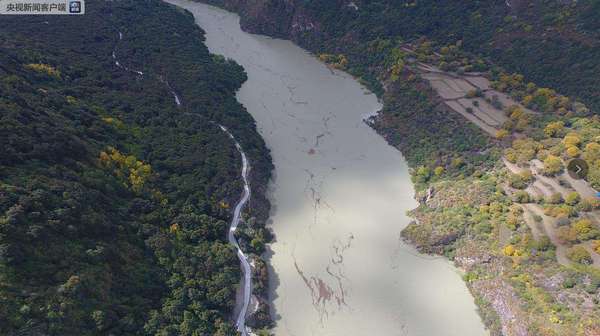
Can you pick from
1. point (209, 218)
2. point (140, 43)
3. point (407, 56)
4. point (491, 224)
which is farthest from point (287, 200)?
point (140, 43)

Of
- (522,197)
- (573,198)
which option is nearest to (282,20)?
(522,197)

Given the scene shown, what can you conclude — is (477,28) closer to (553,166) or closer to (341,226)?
(553,166)

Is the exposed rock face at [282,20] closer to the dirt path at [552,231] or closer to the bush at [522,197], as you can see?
the bush at [522,197]

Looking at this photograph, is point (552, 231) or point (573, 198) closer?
point (552, 231)

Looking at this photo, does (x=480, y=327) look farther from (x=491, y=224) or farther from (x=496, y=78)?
(x=496, y=78)

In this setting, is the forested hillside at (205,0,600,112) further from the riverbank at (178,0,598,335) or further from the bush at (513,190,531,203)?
the bush at (513,190,531,203)

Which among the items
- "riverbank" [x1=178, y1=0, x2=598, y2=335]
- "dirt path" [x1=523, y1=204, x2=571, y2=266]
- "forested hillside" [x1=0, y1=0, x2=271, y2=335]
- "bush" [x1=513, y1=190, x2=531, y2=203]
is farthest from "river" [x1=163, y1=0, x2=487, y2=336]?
"bush" [x1=513, y1=190, x2=531, y2=203]
